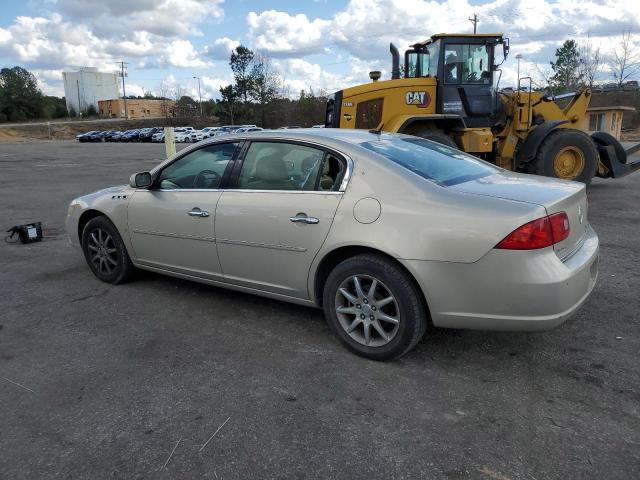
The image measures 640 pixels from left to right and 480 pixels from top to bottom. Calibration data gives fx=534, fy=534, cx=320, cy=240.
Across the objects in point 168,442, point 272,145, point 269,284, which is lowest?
point 168,442

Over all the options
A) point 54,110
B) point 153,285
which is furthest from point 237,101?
point 153,285

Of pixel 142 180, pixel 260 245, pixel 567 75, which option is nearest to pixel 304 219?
pixel 260 245

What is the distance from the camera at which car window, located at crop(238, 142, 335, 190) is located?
384cm

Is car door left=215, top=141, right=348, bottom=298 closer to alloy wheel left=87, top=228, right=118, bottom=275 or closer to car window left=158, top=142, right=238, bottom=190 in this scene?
car window left=158, top=142, right=238, bottom=190

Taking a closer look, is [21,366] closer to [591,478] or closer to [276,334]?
[276,334]

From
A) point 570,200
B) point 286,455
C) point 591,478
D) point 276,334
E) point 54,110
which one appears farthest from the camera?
point 54,110

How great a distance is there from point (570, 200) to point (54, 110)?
128476 mm

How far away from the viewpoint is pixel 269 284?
157 inches

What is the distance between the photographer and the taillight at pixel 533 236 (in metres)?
2.98

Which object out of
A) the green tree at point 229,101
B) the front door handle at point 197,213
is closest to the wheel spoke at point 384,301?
the front door handle at point 197,213

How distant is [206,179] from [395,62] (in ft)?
24.5

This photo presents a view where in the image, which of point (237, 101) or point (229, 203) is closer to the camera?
point (229, 203)

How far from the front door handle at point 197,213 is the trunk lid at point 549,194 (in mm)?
1962

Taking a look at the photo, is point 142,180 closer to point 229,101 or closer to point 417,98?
point 417,98
